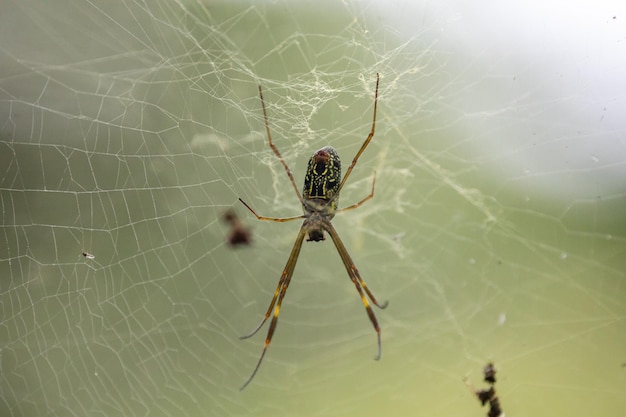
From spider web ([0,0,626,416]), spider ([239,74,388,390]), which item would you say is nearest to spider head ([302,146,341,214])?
spider ([239,74,388,390])

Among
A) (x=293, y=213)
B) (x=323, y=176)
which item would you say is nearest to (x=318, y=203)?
(x=323, y=176)

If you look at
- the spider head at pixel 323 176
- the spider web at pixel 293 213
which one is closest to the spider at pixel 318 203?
the spider head at pixel 323 176

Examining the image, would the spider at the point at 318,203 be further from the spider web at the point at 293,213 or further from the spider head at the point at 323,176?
the spider web at the point at 293,213

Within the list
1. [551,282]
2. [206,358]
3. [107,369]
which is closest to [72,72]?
[107,369]

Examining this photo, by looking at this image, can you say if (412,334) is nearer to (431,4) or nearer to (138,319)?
(138,319)

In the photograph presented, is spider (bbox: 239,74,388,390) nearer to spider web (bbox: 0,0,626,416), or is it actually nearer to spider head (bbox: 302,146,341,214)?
spider head (bbox: 302,146,341,214)
